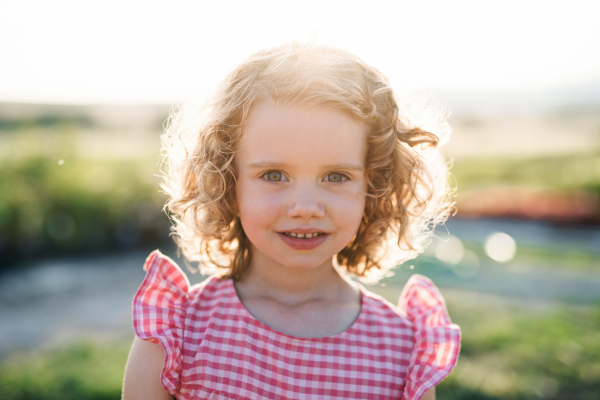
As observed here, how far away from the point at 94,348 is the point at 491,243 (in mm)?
6024

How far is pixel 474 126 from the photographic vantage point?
15922 mm

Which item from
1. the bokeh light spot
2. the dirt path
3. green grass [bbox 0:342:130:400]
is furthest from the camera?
the bokeh light spot

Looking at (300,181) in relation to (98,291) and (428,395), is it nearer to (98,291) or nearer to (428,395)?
(428,395)

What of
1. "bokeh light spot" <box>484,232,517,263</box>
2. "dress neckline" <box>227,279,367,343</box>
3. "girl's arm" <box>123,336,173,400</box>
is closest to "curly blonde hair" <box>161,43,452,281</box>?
"dress neckline" <box>227,279,367,343</box>

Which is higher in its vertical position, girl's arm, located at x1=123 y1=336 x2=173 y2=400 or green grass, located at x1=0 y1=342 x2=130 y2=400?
girl's arm, located at x1=123 y1=336 x2=173 y2=400

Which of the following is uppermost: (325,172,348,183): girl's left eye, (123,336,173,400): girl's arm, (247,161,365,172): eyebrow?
(247,161,365,172): eyebrow

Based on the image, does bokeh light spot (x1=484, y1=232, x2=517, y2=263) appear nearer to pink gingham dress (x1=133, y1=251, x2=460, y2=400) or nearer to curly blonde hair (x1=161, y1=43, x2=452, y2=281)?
curly blonde hair (x1=161, y1=43, x2=452, y2=281)

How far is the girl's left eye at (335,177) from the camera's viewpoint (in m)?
1.57

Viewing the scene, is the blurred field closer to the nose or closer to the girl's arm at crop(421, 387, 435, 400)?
the girl's arm at crop(421, 387, 435, 400)

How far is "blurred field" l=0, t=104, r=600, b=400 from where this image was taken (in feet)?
10.8

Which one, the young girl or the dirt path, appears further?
the dirt path

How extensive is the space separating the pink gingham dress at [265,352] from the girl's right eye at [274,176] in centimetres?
43

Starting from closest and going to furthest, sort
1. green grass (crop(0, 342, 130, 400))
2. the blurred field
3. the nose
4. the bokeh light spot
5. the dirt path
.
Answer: the nose → green grass (crop(0, 342, 130, 400)) → the blurred field → the dirt path → the bokeh light spot

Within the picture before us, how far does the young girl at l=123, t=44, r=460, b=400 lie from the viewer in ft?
4.99
